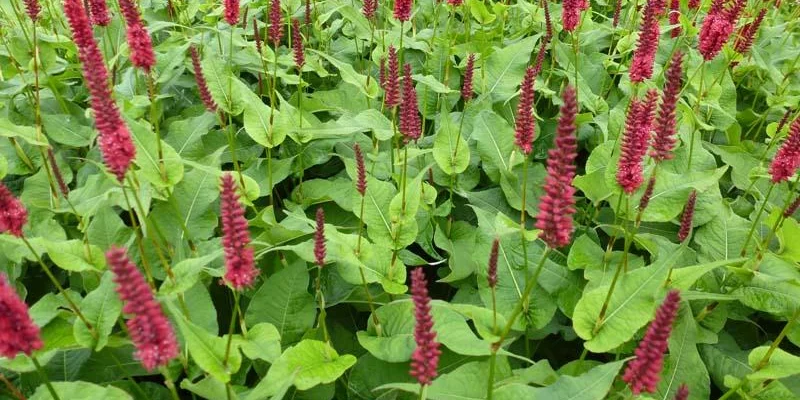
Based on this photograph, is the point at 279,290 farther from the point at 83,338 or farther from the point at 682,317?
the point at 682,317

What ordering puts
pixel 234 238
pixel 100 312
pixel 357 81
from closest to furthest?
pixel 234 238
pixel 100 312
pixel 357 81

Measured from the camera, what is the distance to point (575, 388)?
83.9 inches

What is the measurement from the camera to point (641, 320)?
233cm

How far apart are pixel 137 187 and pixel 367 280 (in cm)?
112

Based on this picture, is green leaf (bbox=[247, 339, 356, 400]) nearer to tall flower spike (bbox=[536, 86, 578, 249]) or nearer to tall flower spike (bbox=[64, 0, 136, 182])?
tall flower spike (bbox=[64, 0, 136, 182])

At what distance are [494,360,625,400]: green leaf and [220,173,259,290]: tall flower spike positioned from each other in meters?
1.06

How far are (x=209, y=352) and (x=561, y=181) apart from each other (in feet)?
4.30

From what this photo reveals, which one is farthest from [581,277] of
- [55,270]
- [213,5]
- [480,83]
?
[213,5]

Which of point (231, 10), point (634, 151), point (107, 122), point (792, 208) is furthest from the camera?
point (231, 10)

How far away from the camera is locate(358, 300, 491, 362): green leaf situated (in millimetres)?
2354

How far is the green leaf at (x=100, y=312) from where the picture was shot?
2.27 meters

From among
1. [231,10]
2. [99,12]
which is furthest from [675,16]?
[99,12]

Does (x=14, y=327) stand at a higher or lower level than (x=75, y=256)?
higher

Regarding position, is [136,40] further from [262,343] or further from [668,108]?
[668,108]
